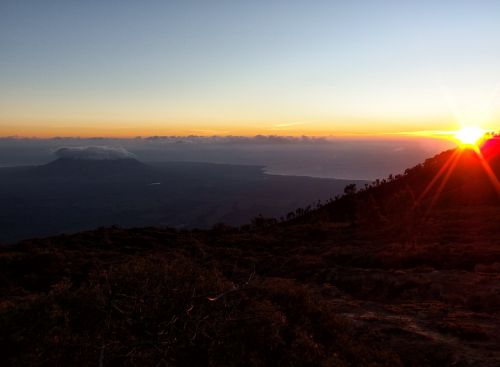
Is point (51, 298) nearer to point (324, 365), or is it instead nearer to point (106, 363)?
point (106, 363)

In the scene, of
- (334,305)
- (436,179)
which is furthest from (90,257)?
(436,179)

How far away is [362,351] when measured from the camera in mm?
7965

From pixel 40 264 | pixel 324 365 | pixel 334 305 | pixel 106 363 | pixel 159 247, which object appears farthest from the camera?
pixel 159 247

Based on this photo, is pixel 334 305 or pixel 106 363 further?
pixel 334 305

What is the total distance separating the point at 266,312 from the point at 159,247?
25224mm

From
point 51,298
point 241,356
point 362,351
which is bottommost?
point 362,351

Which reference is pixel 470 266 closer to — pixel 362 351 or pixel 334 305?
pixel 334 305

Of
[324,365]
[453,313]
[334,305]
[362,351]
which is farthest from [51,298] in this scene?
[453,313]

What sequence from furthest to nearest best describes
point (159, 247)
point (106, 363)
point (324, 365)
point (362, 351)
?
point (159, 247) → point (362, 351) → point (324, 365) → point (106, 363)

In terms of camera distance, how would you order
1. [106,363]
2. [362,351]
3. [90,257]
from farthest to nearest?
[90,257]
[362,351]
[106,363]

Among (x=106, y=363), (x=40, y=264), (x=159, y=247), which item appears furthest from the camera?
(x=159, y=247)

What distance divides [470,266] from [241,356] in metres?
14.7

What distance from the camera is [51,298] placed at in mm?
8000

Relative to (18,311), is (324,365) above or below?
below
